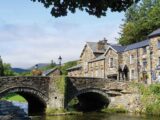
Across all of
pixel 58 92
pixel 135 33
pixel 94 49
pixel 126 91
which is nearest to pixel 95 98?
pixel 126 91

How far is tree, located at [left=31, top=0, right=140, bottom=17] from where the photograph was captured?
9.20m

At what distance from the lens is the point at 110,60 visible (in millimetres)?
63094

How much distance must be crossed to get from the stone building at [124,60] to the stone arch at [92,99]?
732 cm

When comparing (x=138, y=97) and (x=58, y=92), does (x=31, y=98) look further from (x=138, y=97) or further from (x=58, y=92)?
(x=138, y=97)

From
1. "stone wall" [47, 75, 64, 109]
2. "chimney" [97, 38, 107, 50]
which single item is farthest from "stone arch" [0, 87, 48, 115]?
"chimney" [97, 38, 107, 50]

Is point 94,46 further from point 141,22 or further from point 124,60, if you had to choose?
point 124,60

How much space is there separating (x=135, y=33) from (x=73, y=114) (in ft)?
124

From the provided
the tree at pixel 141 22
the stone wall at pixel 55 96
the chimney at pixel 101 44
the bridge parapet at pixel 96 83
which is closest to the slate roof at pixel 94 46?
the chimney at pixel 101 44

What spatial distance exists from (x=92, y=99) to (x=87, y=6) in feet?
146

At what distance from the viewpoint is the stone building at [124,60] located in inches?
2060

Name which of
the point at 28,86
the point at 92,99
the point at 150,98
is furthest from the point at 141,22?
the point at 28,86

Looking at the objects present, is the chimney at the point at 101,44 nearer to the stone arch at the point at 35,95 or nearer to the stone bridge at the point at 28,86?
Answer: the stone arch at the point at 35,95

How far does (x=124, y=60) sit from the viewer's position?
2372 inches

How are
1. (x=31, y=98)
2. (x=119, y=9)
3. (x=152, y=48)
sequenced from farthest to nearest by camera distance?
(x=152, y=48) < (x=31, y=98) < (x=119, y=9)
